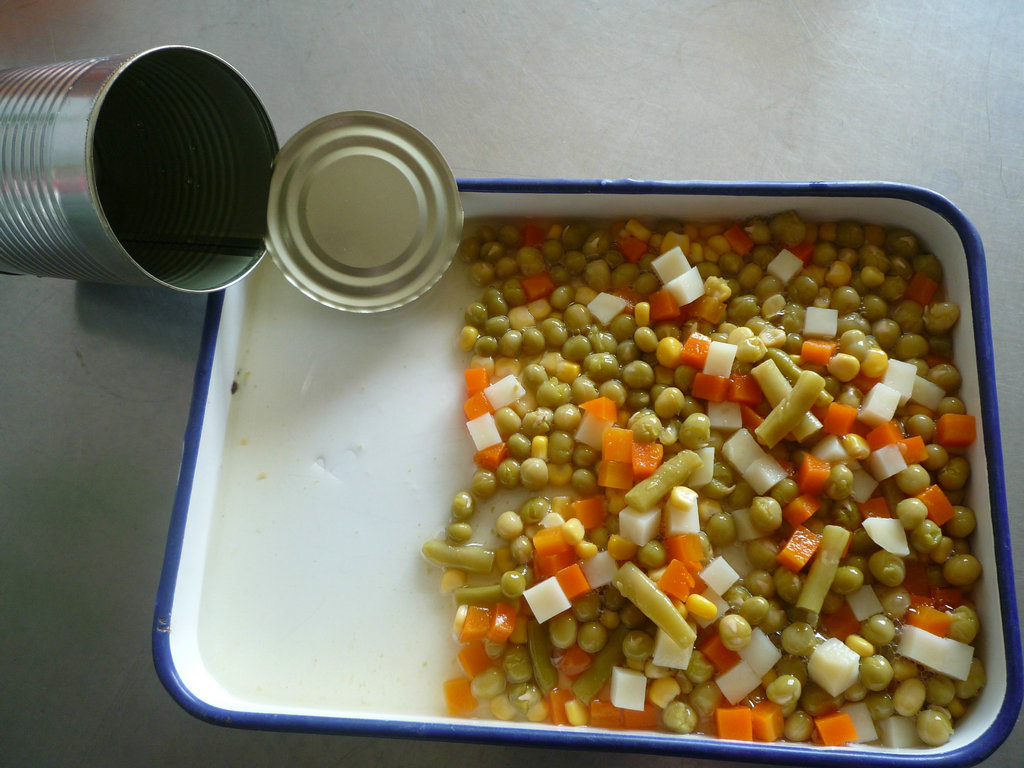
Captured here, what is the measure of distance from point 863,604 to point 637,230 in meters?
0.83

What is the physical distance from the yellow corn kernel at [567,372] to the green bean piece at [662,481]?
0.26 m

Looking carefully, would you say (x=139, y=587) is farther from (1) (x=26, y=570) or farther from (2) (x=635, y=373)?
(2) (x=635, y=373)

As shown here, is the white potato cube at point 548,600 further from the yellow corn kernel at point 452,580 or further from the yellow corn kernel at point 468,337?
the yellow corn kernel at point 468,337

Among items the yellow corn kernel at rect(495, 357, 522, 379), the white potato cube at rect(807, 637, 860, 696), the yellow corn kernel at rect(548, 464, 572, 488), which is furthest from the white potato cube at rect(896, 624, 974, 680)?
the yellow corn kernel at rect(495, 357, 522, 379)

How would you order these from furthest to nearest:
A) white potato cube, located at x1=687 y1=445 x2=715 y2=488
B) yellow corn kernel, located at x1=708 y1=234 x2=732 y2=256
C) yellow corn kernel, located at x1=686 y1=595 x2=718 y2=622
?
yellow corn kernel, located at x1=708 y1=234 x2=732 y2=256
white potato cube, located at x1=687 y1=445 x2=715 y2=488
yellow corn kernel, located at x1=686 y1=595 x2=718 y2=622

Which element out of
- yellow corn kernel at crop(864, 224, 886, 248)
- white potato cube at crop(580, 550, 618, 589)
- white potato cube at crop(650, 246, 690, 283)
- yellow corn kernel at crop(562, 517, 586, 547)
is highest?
yellow corn kernel at crop(864, 224, 886, 248)

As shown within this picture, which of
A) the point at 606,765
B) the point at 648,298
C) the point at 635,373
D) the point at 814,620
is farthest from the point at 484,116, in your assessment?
the point at 606,765

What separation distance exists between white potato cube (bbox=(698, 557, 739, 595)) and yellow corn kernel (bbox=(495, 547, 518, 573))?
0.35 metres

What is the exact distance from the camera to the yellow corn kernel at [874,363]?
1438 mm

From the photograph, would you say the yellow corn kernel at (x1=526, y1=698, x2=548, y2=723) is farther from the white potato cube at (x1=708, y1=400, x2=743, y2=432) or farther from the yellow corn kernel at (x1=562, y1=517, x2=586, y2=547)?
the white potato cube at (x1=708, y1=400, x2=743, y2=432)

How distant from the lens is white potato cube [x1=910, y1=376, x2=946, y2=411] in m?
1.45

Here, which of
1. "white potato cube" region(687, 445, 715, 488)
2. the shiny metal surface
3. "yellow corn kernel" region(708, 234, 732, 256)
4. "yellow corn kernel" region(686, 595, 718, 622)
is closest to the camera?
the shiny metal surface

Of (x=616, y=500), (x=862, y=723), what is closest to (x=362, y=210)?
(x=616, y=500)

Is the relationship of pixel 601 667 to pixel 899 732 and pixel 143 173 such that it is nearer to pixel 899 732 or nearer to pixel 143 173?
pixel 899 732
